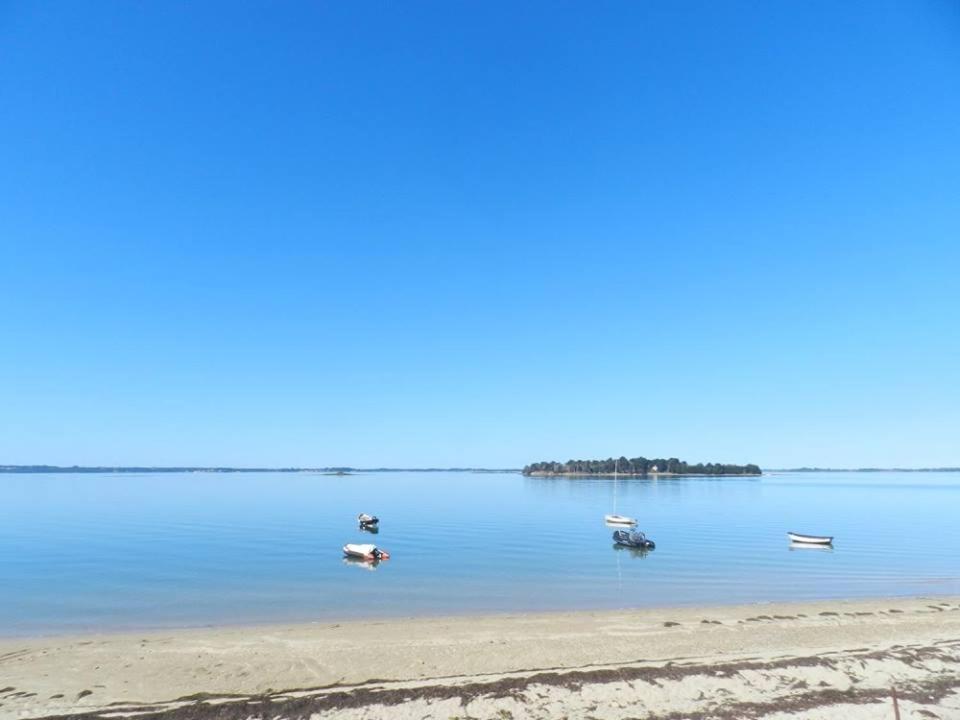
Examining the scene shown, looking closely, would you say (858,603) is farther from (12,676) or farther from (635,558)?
(12,676)

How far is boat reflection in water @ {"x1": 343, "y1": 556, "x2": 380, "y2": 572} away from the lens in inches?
1757

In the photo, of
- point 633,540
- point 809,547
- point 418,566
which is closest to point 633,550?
point 633,540

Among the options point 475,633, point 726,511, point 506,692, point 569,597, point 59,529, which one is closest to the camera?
point 506,692

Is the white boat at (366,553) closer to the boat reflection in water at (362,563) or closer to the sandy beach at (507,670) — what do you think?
the boat reflection in water at (362,563)

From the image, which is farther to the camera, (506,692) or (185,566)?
(185,566)

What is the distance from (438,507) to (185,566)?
2627 inches

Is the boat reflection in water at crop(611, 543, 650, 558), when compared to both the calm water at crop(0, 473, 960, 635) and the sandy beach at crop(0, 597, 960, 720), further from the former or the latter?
the sandy beach at crop(0, 597, 960, 720)

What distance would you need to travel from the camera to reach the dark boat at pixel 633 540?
5422 centimetres

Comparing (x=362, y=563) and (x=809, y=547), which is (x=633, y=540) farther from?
(x=362, y=563)

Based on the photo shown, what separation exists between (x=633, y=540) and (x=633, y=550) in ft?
4.09

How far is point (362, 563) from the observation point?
152 feet

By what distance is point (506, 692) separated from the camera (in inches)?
656

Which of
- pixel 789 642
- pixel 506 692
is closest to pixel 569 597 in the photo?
pixel 789 642

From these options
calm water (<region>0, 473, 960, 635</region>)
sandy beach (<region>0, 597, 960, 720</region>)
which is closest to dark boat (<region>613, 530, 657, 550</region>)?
calm water (<region>0, 473, 960, 635</region>)
